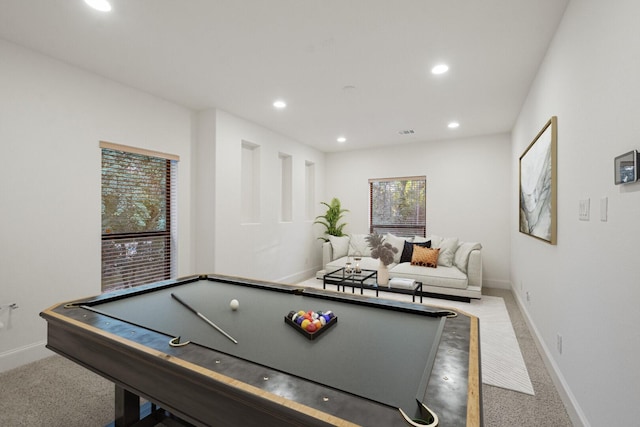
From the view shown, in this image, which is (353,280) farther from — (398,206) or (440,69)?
(398,206)

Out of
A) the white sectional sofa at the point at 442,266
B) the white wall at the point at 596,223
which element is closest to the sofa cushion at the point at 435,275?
the white sectional sofa at the point at 442,266

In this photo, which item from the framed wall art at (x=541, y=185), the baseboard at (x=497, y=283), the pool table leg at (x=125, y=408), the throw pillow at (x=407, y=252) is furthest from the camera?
the throw pillow at (x=407, y=252)

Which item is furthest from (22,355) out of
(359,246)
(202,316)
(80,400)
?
(359,246)

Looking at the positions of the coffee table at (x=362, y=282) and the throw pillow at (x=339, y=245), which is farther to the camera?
the throw pillow at (x=339, y=245)

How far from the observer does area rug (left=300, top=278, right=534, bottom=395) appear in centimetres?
235

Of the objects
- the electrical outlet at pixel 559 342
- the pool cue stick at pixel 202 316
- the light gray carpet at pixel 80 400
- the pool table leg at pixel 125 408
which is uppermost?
the pool cue stick at pixel 202 316

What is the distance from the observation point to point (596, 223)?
162 cm

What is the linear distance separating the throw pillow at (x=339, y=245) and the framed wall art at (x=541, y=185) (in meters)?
3.13

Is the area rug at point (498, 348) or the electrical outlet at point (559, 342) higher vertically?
the electrical outlet at point (559, 342)

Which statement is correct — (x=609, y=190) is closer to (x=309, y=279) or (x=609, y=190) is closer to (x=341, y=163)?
(x=309, y=279)

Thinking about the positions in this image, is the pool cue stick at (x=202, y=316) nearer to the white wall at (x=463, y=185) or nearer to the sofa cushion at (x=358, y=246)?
the sofa cushion at (x=358, y=246)

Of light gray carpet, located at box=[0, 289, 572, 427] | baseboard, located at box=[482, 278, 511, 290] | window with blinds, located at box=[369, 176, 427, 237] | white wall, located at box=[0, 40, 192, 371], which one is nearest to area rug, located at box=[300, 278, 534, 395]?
light gray carpet, located at box=[0, 289, 572, 427]

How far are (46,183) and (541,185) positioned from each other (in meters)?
4.41

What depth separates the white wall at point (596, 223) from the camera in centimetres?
127
